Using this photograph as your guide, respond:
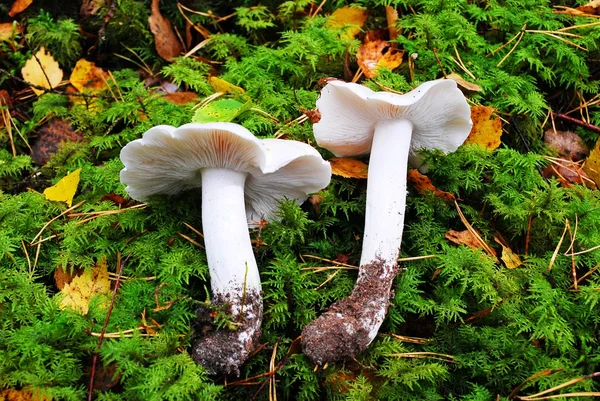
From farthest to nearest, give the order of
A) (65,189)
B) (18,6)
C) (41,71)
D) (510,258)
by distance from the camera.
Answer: (18,6) < (41,71) < (65,189) < (510,258)

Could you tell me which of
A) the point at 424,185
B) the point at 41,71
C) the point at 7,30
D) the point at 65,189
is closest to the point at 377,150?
the point at 424,185

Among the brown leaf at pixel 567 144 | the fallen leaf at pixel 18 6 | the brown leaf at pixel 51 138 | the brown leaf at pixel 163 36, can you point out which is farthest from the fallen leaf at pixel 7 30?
the brown leaf at pixel 567 144

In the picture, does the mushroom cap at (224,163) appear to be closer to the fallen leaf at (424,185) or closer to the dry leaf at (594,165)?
the fallen leaf at (424,185)

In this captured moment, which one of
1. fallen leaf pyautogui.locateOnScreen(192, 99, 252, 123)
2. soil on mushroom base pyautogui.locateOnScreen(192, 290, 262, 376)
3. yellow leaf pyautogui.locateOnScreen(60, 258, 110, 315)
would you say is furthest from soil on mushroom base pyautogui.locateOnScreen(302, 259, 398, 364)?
fallen leaf pyautogui.locateOnScreen(192, 99, 252, 123)

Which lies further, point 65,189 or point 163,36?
point 163,36

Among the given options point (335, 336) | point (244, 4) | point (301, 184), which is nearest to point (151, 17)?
point (244, 4)

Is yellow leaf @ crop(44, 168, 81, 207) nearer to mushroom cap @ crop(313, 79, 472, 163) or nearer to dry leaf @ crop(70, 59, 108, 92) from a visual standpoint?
dry leaf @ crop(70, 59, 108, 92)

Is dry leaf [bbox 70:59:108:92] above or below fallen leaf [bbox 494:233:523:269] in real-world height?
above

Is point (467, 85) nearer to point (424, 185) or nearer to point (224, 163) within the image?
point (424, 185)
